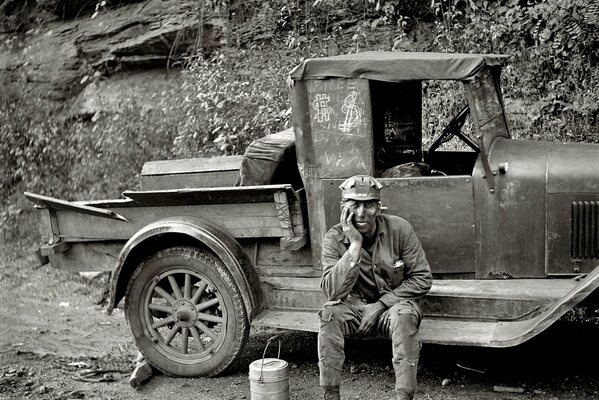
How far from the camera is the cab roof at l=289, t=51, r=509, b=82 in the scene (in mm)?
4801

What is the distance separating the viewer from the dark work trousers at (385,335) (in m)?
4.24

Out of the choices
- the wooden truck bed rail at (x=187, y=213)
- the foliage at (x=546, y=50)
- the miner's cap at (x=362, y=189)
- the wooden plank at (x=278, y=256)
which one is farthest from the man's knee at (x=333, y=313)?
the foliage at (x=546, y=50)

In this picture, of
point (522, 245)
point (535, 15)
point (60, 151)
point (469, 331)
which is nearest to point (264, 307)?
point (469, 331)

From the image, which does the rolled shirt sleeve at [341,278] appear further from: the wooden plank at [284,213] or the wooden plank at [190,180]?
the wooden plank at [190,180]

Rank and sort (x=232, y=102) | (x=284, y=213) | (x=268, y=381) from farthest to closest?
(x=232, y=102), (x=284, y=213), (x=268, y=381)

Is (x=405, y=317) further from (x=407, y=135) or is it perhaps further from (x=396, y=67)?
(x=407, y=135)

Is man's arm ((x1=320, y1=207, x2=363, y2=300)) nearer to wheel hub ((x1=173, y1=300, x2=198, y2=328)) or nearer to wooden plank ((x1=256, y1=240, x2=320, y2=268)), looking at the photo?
wooden plank ((x1=256, y1=240, x2=320, y2=268))

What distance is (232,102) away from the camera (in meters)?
10.0

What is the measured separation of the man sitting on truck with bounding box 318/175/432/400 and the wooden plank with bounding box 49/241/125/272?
6.84ft

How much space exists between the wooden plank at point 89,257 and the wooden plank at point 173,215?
0.34ft

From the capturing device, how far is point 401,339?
14.1 feet

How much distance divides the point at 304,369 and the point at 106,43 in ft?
26.8

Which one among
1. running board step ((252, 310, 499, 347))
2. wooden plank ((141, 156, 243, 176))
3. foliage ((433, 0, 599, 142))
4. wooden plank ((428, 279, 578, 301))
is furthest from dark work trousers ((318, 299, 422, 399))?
foliage ((433, 0, 599, 142))

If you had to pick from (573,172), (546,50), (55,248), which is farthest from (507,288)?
(546,50)
